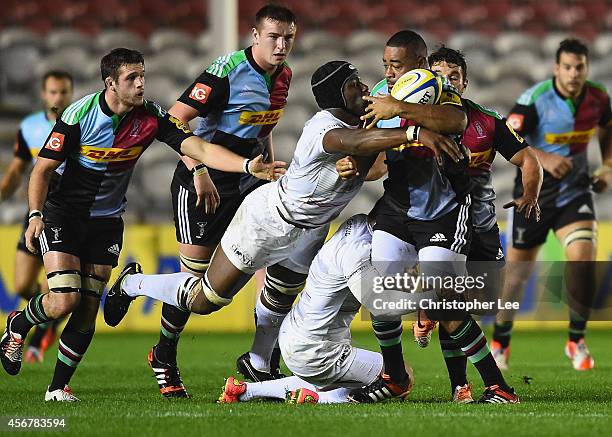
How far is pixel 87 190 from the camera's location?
7277 mm

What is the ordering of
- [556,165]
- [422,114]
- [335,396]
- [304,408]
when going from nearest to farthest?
1. [422,114]
2. [304,408]
3. [335,396]
4. [556,165]

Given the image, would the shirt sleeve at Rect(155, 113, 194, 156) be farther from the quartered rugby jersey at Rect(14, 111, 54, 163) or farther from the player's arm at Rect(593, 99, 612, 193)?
the player's arm at Rect(593, 99, 612, 193)

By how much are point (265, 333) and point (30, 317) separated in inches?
57.7

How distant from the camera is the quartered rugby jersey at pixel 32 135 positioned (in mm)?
9773

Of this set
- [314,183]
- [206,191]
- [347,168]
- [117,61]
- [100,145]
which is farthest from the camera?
[206,191]

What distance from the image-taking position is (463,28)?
721 inches

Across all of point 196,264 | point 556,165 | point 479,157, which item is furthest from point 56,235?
point 556,165

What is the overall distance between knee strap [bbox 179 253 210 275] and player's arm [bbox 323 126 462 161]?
1.85 m

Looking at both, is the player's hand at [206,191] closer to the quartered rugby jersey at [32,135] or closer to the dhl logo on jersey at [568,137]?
the quartered rugby jersey at [32,135]

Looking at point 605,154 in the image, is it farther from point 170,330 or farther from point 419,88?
point 170,330

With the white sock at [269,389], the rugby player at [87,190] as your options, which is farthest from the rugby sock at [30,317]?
the white sock at [269,389]

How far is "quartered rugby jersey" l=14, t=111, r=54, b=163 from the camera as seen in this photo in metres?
9.77

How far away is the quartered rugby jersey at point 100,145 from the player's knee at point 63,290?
0.42 meters

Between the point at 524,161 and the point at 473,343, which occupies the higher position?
the point at 524,161
